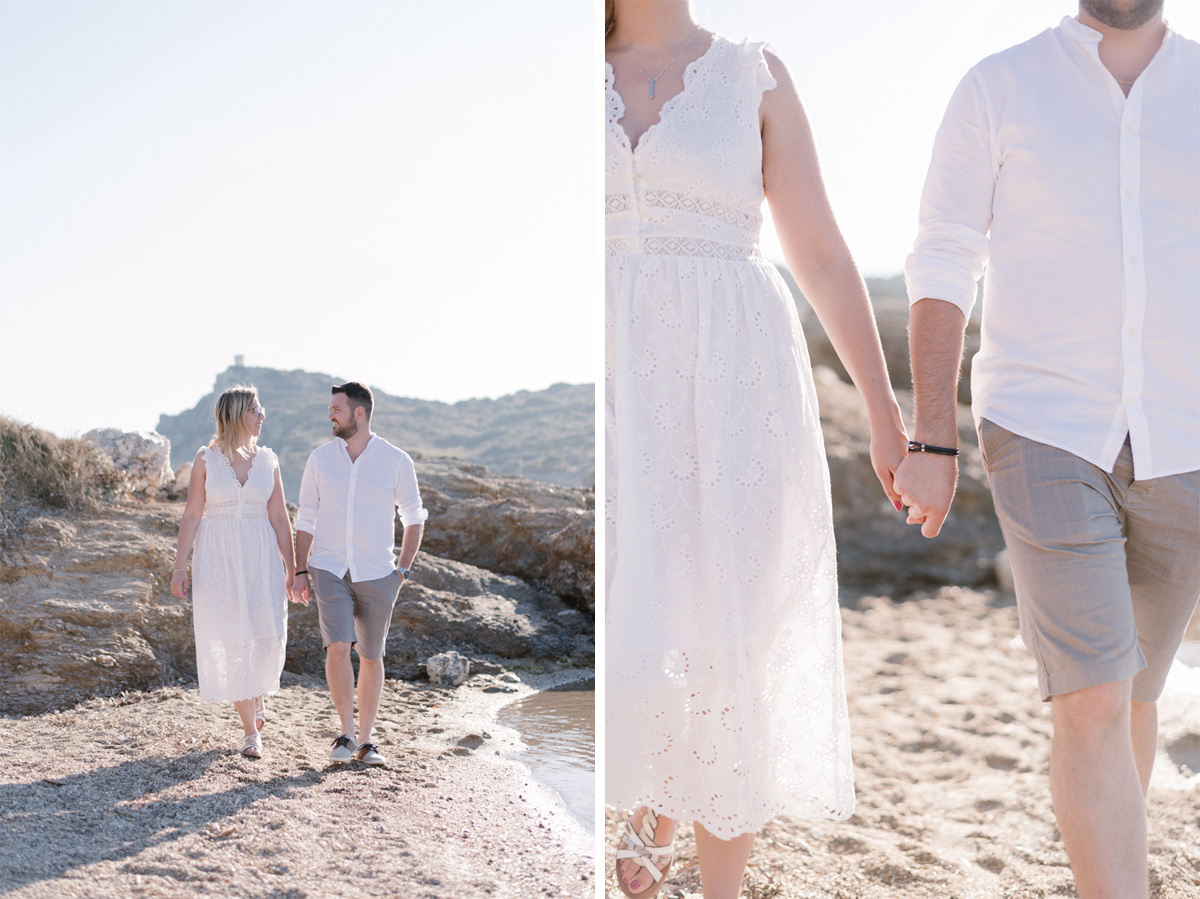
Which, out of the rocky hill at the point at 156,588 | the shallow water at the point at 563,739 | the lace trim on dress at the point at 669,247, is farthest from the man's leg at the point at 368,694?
the lace trim on dress at the point at 669,247

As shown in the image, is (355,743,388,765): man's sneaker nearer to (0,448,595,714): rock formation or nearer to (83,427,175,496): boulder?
(0,448,595,714): rock formation

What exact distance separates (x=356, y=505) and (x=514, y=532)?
3.74m

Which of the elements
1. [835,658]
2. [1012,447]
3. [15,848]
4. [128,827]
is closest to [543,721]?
[128,827]

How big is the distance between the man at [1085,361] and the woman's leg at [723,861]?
58cm

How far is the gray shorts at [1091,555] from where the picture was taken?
1.66 metres

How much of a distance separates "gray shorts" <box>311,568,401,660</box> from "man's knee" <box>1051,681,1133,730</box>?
126 inches

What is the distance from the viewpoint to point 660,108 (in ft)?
6.15

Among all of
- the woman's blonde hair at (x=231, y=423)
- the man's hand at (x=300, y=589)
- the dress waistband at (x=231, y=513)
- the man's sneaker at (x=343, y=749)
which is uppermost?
the woman's blonde hair at (x=231, y=423)

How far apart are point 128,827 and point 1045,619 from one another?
9.78 feet

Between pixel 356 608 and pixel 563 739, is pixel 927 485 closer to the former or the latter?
pixel 356 608

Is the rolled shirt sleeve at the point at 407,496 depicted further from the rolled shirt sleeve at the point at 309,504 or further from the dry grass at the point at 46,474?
the dry grass at the point at 46,474

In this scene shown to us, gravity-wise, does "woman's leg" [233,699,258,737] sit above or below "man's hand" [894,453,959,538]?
below

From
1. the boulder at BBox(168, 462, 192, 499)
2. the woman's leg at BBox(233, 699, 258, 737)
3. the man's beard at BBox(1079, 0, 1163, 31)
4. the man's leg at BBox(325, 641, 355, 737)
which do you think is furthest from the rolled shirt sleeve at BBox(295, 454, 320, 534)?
the boulder at BBox(168, 462, 192, 499)

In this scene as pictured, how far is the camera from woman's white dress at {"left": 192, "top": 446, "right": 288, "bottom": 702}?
4.55m
